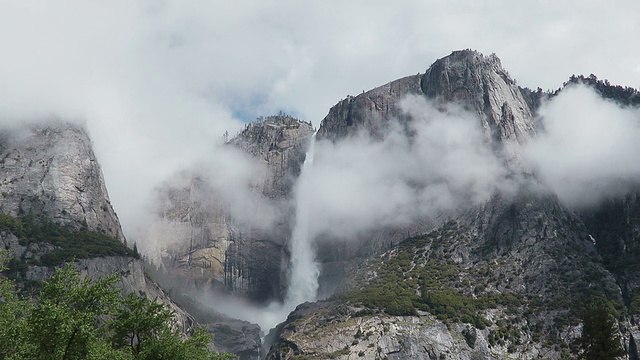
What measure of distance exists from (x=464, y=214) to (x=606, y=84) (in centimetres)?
6918

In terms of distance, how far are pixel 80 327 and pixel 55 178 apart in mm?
127904

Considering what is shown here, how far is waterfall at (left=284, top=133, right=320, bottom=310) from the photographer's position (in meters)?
180

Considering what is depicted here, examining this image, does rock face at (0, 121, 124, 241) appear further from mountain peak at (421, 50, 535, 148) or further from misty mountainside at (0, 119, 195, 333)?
mountain peak at (421, 50, 535, 148)

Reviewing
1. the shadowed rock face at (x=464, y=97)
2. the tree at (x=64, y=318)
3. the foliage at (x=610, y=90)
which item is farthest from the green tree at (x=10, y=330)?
the foliage at (x=610, y=90)

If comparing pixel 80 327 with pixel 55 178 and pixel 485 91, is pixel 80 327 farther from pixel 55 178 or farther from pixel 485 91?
pixel 485 91

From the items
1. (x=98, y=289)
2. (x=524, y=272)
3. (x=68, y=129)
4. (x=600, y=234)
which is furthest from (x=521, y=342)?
(x=68, y=129)

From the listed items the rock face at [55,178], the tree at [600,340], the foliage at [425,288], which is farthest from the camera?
the rock face at [55,178]

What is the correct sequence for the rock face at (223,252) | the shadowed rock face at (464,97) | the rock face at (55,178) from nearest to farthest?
the rock face at (55,178), the shadowed rock face at (464,97), the rock face at (223,252)

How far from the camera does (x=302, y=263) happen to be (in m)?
188

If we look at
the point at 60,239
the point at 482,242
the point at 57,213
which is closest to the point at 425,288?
the point at 482,242

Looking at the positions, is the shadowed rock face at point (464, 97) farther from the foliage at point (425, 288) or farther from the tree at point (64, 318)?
the tree at point (64, 318)

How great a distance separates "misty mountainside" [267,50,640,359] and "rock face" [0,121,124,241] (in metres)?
57.3

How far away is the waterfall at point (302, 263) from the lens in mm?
180400

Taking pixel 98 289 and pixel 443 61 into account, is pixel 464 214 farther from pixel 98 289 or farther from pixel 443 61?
pixel 98 289
